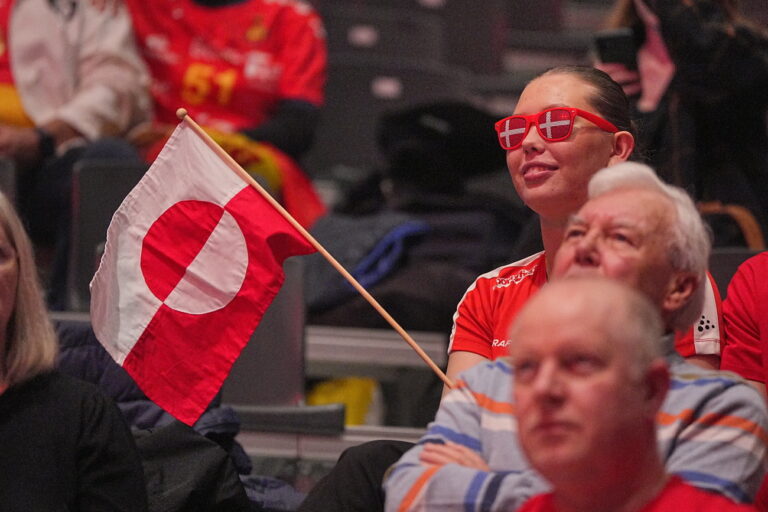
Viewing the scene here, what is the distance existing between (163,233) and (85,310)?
1271mm

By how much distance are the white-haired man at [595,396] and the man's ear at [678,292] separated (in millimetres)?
301

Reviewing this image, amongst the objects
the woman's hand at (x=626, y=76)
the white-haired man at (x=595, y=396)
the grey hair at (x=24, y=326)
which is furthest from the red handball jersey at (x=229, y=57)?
the white-haired man at (x=595, y=396)

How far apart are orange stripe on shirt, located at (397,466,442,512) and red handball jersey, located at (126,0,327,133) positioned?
121 inches

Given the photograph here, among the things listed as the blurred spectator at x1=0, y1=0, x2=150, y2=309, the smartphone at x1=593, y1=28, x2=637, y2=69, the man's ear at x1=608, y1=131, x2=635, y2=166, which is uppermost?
the man's ear at x1=608, y1=131, x2=635, y2=166

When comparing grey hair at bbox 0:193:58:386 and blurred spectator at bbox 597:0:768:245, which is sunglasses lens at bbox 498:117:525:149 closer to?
grey hair at bbox 0:193:58:386

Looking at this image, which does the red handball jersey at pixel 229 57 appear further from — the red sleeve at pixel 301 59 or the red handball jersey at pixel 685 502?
the red handball jersey at pixel 685 502

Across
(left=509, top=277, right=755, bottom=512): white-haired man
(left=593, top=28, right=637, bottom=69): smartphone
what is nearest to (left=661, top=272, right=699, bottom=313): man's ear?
(left=509, top=277, right=755, bottom=512): white-haired man

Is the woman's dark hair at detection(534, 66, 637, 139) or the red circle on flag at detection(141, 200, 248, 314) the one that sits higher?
the woman's dark hair at detection(534, 66, 637, 139)

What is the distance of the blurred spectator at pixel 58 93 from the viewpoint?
4309 millimetres

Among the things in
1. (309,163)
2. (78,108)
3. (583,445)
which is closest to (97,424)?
(583,445)

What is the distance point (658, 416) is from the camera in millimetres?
1854

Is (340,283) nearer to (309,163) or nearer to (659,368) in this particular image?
(309,163)

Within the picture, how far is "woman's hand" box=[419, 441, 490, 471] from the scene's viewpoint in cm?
193

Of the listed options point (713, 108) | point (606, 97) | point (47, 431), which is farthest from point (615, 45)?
point (47, 431)
